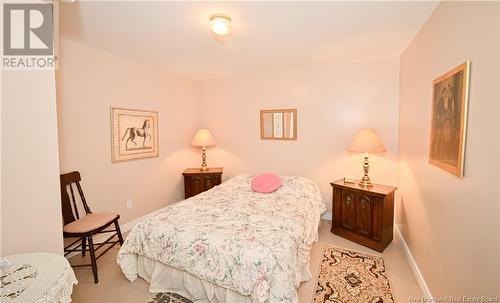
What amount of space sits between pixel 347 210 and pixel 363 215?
201 millimetres

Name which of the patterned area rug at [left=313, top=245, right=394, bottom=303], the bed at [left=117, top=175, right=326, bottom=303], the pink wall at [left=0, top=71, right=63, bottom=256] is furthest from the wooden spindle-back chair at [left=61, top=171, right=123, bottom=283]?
the patterned area rug at [left=313, top=245, right=394, bottom=303]

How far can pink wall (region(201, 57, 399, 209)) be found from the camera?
2.99 metres

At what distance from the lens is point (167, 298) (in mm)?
1859

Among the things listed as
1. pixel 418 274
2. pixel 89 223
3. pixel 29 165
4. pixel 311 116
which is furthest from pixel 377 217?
pixel 29 165

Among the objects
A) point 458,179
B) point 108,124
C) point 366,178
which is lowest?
point 366,178

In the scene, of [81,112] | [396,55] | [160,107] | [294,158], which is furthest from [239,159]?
[396,55]

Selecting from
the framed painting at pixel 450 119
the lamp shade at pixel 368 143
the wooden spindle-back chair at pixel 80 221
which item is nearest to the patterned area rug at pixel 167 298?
the wooden spindle-back chair at pixel 80 221

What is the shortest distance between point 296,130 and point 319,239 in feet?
5.13

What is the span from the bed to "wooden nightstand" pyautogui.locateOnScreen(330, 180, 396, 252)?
1.93 feet

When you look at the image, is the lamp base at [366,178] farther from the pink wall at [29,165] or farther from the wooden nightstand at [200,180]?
the pink wall at [29,165]

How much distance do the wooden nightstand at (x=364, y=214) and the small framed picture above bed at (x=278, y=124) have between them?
107cm

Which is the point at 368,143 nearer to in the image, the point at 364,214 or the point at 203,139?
the point at 364,214

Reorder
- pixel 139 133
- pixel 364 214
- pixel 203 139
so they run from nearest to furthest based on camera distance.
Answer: pixel 364 214 → pixel 139 133 → pixel 203 139

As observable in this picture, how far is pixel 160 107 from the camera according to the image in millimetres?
3463
